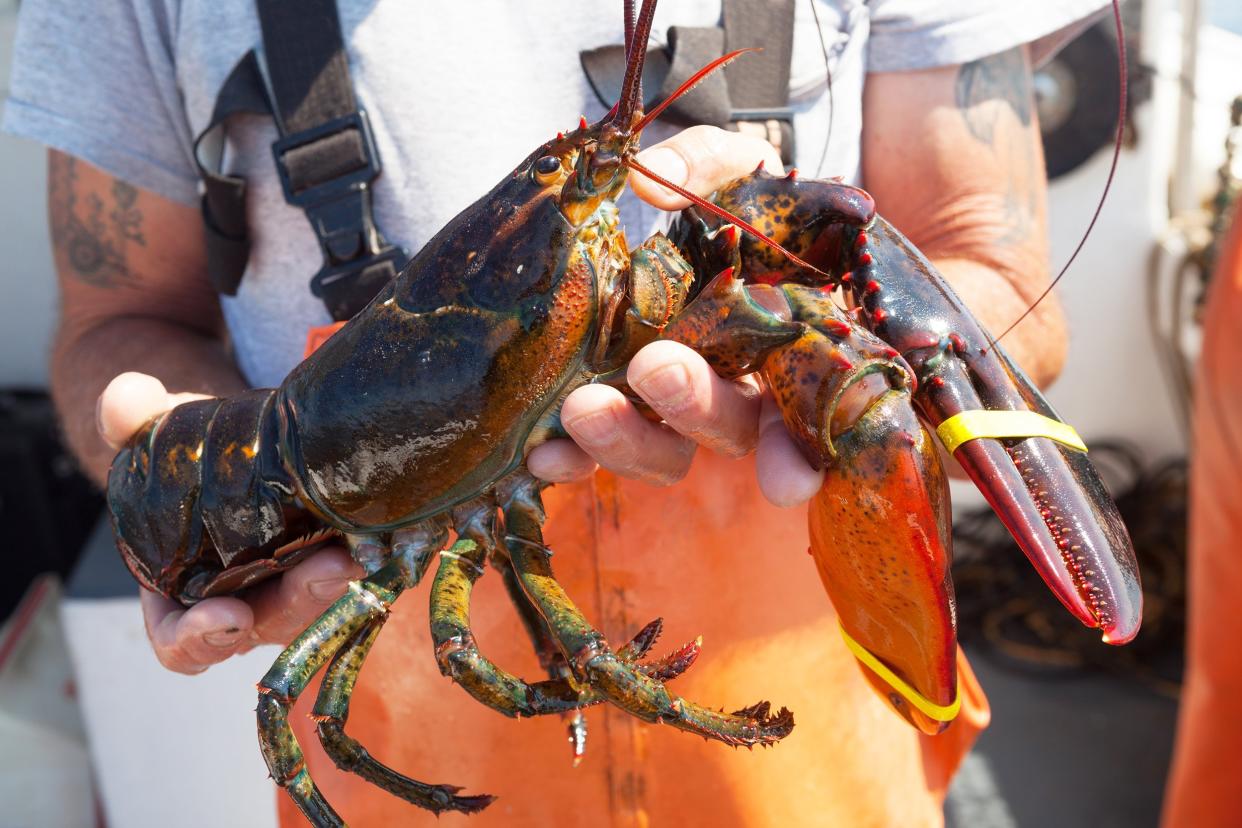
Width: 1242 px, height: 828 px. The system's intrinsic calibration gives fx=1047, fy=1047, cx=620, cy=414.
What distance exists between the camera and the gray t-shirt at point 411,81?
169cm

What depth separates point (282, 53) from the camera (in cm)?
162

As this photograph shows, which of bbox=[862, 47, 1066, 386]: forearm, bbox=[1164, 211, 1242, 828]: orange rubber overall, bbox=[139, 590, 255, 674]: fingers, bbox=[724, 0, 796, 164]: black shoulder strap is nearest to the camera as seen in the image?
bbox=[139, 590, 255, 674]: fingers

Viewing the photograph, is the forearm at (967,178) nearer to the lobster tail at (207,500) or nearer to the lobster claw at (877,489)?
the lobster claw at (877,489)

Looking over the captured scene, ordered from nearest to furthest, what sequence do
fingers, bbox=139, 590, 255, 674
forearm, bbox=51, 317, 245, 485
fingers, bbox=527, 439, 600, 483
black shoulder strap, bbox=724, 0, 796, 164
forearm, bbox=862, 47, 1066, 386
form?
fingers, bbox=527, 439, 600, 483, fingers, bbox=139, 590, 255, 674, black shoulder strap, bbox=724, 0, 796, 164, forearm, bbox=862, 47, 1066, 386, forearm, bbox=51, 317, 245, 485

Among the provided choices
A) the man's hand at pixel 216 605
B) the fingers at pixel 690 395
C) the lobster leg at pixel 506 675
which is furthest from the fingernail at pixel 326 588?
the fingers at pixel 690 395

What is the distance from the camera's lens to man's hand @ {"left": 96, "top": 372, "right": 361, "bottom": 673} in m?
1.49

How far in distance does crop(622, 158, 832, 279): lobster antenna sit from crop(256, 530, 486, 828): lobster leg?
66 cm

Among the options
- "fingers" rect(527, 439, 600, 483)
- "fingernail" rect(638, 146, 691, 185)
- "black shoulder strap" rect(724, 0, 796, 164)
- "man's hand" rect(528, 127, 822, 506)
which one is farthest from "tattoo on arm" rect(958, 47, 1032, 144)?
"fingers" rect(527, 439, 600, 483)

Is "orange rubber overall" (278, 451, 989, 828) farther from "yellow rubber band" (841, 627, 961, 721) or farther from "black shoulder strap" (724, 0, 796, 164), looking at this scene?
"black shoulder strap" (724, 0, 796, 164)

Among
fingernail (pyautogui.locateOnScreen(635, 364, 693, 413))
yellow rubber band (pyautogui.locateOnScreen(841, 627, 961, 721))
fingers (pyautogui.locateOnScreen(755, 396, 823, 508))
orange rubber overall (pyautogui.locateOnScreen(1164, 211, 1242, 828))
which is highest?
fingernail (pyautogui.locateOnScreen(635, 364, 693, 413))

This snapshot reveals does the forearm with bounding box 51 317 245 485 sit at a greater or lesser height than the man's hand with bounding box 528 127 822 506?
lesser

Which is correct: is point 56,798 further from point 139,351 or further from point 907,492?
point 907,492

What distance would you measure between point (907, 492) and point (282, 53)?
1159 millimetres

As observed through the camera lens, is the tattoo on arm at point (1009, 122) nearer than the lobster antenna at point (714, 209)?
No
